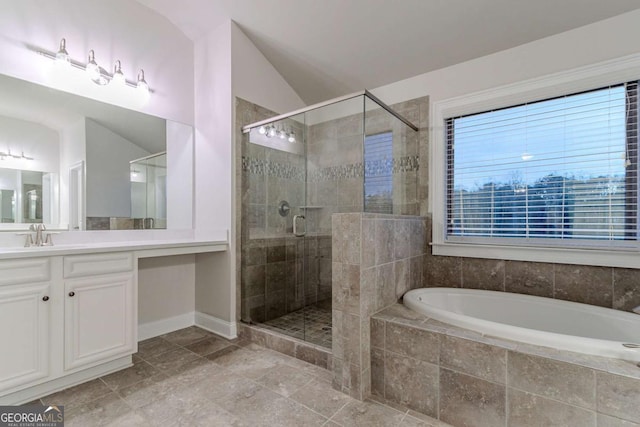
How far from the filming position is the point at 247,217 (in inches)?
107

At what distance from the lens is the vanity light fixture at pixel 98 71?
2.02 meters

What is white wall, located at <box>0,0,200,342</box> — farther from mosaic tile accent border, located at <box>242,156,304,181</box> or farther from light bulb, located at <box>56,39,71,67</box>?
mosaic tile accent border, located at <box>242,156,304,181</box>

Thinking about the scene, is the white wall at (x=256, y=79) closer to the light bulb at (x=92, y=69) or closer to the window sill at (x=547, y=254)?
the light bulb at (x=92, y=69)

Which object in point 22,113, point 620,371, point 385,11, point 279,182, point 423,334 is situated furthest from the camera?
point 279,182

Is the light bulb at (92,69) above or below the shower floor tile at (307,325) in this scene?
above

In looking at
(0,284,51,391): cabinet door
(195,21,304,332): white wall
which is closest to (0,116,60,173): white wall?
(0,284,51,391): cabinet door

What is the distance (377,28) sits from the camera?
2316 mm

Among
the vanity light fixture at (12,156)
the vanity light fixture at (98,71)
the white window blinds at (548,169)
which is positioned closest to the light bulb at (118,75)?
the vanity light fixture at (98,71)

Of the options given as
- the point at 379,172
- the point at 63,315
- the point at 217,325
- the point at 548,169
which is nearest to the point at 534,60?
the point at 548,169

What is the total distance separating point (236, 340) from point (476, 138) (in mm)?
2659

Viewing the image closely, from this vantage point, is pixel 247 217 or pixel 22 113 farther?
pixel 247 217

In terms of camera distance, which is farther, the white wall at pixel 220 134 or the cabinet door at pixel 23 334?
the white wall at pixel 220 134

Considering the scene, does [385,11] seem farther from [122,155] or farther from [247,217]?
[122,155]

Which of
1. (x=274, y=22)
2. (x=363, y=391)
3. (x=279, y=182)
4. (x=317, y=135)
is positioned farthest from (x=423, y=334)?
(x=274, y=22)
